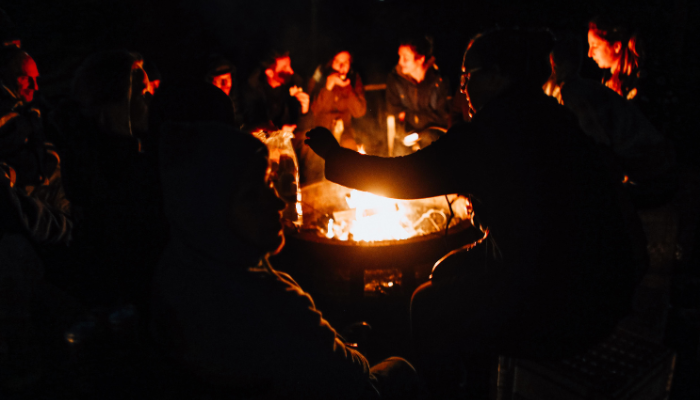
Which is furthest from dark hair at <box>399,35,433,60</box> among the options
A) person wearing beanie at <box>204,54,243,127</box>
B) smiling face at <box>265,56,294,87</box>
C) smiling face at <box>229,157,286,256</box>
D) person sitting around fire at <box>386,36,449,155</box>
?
smiling face at <box>229,157,286,256</box>

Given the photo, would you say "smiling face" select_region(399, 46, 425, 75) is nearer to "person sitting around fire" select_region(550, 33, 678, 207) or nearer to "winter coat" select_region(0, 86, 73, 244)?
"person sitting around fire" select_region(550, 33, 678, 207)

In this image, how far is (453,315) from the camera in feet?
8.04

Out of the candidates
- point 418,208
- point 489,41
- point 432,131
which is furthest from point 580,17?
point 489,41

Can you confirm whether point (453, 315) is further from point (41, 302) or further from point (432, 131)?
point (432, 131)

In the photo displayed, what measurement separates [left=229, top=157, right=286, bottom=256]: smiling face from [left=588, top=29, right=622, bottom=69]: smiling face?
4.23 metres

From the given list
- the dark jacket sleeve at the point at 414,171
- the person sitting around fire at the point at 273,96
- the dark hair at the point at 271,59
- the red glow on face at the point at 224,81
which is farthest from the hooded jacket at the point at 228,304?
the dark hair at the point at 271,59

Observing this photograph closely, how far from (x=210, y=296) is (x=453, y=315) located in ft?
4.38

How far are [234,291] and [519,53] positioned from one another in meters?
1.76

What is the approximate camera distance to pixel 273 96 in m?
7.74

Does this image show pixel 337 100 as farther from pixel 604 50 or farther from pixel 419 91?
pixel 604 50

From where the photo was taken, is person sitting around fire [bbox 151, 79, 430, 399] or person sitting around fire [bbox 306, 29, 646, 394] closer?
person sitting around fire [bbox 151, 79, 430, 399]

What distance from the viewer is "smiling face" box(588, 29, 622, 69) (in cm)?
450

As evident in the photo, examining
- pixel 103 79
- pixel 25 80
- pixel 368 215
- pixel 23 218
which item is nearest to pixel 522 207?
pixel 368 215

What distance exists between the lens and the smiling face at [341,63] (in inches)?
302
